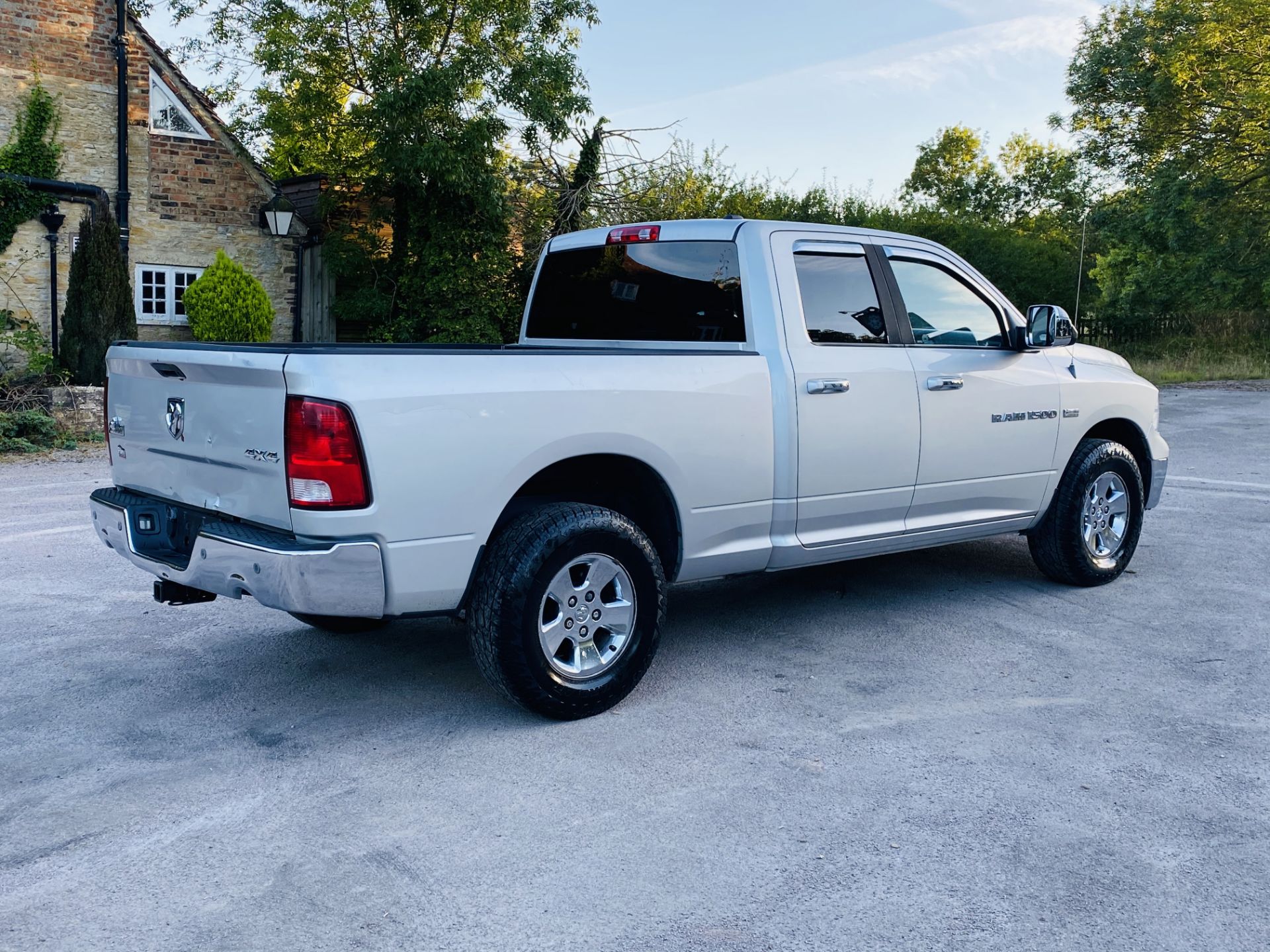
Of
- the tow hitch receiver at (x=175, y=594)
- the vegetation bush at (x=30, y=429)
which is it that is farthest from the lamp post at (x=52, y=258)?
the tow hitch receiver at (x=175, y=594)

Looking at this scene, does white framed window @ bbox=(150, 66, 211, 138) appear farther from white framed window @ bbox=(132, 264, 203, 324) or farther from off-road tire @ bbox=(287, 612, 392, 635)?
off-road tire @ bbox=(287, 612, 392, 635)

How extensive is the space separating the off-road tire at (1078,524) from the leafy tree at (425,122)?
1375 centimetres

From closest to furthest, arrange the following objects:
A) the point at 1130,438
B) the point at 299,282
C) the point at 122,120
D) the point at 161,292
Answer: the point at 1130,438, the point at 122,120, the point at 161,292, the point at 299,282

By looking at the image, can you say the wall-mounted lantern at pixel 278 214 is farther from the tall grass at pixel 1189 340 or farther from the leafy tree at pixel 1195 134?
the leafy tree at pixel 1195 134

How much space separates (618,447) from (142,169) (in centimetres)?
1757

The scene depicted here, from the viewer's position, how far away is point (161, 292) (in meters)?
19.3

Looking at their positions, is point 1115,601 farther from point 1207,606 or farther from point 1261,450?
point 1261,450

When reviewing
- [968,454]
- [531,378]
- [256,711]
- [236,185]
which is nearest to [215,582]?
[256,711]

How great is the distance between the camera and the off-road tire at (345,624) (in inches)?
210

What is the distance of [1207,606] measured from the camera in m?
6.01

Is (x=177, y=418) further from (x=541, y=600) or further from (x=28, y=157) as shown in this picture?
(x=28, y=157)

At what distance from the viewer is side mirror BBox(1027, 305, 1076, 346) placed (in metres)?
5.77

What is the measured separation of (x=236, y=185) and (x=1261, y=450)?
16.7m

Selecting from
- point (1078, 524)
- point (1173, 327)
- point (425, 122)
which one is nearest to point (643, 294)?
point (1078, 524)
